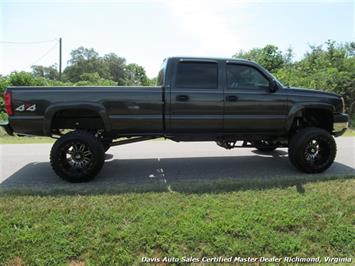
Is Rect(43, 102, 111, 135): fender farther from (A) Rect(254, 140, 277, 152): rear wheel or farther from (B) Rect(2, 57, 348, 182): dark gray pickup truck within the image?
(A) Rect(254, 140, 277, 152): rear wheel

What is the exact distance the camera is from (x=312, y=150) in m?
6.16

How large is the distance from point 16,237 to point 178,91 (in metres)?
3.31

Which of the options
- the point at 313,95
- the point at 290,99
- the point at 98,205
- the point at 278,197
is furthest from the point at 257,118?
the point at 98,205

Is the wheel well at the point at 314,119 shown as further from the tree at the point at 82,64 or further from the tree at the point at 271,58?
the tree at the point at 82,64

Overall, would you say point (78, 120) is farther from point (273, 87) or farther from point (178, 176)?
point (273, 87)

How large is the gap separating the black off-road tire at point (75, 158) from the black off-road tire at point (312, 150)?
3289 mm

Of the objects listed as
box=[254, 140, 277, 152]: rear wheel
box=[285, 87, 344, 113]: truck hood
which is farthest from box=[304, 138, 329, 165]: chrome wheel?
box=[254, 140, 277, 152]: rear wheel

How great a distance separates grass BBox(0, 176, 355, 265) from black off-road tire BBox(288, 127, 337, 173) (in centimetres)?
105

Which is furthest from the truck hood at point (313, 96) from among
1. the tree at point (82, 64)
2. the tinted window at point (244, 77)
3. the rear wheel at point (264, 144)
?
the tree at point (82, 64)

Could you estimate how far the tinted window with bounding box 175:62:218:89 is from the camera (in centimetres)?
602

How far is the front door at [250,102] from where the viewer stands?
6055 millimetres

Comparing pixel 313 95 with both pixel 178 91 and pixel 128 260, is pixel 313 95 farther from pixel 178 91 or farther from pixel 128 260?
pixel 128 260

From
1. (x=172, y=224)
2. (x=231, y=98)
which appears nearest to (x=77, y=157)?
(x=172, y=224)

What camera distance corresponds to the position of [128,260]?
3.48 meters
